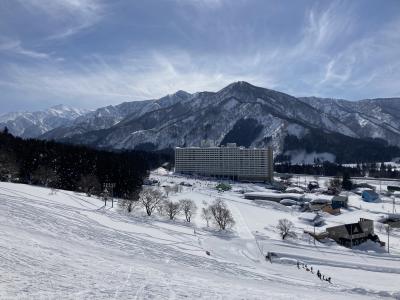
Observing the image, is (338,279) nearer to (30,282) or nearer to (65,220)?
(65,220)

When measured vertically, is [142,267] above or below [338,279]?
above

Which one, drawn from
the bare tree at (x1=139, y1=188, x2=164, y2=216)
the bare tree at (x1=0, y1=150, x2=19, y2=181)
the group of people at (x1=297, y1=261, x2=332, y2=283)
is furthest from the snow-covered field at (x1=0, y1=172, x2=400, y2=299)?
the bare tree at (x1=0, y1=150, x2=19, y2=181)

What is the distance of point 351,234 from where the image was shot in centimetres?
6444

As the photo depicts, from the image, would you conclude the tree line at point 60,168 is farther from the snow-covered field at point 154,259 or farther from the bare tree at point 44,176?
the snow-covered field at point 154,259

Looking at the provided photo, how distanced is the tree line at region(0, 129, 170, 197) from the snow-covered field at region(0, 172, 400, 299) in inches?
634

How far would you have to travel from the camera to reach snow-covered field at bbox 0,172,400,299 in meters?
19.7

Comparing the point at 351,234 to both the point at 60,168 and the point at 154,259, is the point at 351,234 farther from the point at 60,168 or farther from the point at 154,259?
the point at 60,168

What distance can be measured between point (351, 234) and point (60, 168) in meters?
56.2

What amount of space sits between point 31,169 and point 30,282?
62435mm

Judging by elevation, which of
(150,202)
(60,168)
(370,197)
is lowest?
(370,197)

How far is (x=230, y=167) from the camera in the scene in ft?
655

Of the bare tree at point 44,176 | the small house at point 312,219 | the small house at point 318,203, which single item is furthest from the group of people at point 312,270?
the small house at point 318,203

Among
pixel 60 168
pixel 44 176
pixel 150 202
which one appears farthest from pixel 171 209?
pixel 60 168

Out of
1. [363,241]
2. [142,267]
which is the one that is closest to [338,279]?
[142,267]
